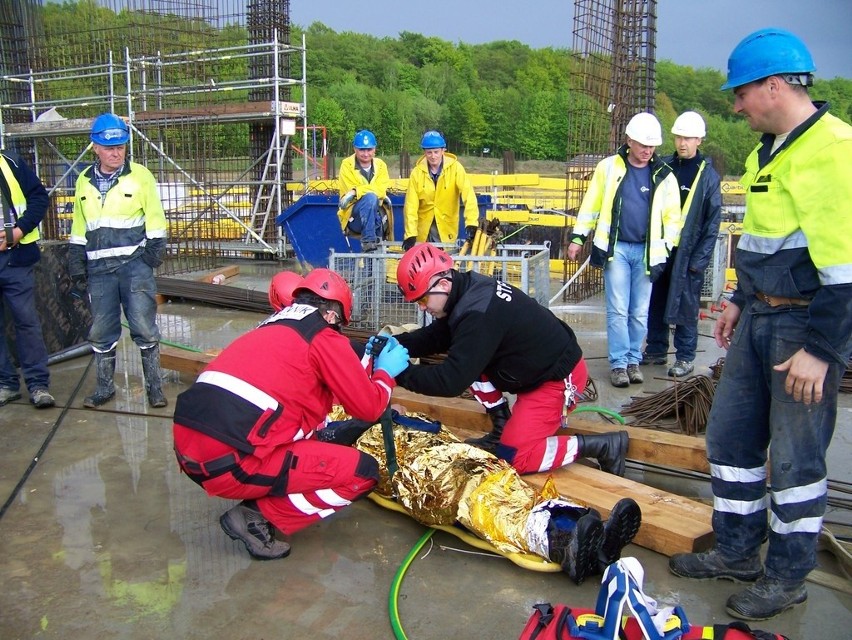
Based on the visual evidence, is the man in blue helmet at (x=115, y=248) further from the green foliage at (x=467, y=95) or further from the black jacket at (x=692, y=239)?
the green foliage at (x=467, y=95)

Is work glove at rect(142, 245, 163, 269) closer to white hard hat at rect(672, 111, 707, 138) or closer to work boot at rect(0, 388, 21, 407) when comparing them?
work boot at rect(0, 388, 21, 407)

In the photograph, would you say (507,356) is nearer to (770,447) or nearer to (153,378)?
(770,447)

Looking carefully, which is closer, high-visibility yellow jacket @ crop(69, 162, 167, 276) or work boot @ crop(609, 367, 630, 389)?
high-visibility yellow jacket @ crop(69, 162, 167, 276)

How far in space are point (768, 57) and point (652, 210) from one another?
3.22 meters

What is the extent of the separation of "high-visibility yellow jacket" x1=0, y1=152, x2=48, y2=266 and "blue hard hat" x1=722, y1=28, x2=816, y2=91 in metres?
4.69

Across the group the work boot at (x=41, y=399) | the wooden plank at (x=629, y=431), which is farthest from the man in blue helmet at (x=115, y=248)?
the wooden plank at (x=629, y=431)

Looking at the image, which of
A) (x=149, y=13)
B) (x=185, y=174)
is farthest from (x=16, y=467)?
(x=149, y=13)

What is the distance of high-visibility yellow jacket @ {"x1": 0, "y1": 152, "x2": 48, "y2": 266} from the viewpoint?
541 cm

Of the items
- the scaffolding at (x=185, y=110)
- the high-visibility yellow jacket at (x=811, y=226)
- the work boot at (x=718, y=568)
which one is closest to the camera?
the high-visibility yellow jacket at (x=811, y=226)

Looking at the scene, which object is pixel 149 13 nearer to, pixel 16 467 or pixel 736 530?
pixel 16 467

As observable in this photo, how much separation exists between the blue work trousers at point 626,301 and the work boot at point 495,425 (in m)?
1.72

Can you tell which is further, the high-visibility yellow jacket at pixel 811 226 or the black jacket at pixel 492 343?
the black jacket at pixel 492 343

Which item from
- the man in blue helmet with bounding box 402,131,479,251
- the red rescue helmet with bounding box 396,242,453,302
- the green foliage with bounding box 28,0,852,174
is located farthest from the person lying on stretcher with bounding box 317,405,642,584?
the green foliage with bounding box 28,0,852,174

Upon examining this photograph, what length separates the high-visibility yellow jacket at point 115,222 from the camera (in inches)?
209
